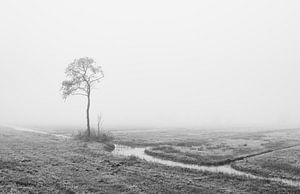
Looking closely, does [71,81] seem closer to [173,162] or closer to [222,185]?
[173,162]

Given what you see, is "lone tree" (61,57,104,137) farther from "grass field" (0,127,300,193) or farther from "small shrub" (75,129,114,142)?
"grass field" (0,127,300,193)

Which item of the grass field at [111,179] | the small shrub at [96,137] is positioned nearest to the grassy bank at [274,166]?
the grass field at [111,179]

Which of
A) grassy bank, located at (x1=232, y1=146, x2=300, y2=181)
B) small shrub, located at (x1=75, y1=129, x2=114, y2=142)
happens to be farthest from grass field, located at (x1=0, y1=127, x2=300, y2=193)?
small shrub, located at (x1=75, y1=129, x2=114, y2=142)

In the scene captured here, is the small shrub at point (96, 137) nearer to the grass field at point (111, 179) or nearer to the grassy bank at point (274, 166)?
the grass field at point (111, 179)

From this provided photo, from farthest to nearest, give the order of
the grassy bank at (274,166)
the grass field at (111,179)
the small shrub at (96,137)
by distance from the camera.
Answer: the small shrub at (96,137) < the grassy bank at (274,166) < the grass field at (111,179)

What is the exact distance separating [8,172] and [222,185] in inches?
795

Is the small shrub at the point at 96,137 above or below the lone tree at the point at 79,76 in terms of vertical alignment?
below

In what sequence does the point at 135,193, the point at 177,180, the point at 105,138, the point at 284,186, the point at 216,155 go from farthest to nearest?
the point at 105,138
the point at 216,155
the point at 177,180
the point at 284,186
the point at 135,193

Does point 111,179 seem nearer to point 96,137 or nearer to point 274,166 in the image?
point 274,166

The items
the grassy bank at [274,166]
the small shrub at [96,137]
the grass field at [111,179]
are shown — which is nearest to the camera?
the grass field at [111,179]

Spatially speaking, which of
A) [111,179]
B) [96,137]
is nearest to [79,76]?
[96,137]

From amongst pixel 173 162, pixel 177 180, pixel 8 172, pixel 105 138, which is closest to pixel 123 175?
pixel 177 180

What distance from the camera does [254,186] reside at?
26.9m

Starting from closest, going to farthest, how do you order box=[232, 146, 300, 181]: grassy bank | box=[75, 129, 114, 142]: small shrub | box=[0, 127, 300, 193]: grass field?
box=[0, 127, 300, 193]: grass field < box=[232, 146, 300, 181]: grassy bank < box=[75, 129, 114, 142]: small shrub
